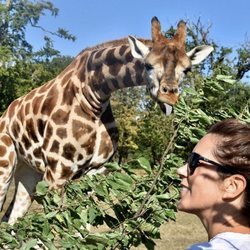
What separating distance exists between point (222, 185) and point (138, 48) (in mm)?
2846

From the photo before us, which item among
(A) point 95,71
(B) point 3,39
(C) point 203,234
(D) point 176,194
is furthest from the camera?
(B) point 3,39

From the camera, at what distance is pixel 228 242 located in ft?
4.99

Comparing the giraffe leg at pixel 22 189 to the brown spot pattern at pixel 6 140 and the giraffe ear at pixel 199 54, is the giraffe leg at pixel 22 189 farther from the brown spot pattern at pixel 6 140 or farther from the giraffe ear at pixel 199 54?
the giraffe ear at pixel 199 54

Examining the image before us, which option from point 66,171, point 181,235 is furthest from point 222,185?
point 181,235

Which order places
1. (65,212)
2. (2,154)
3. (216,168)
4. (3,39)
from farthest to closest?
(3,39), (2,154), (65,212), (216,168)

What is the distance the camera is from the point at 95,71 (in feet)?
15.6

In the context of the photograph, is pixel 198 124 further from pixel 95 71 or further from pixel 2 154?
pixel 2 154

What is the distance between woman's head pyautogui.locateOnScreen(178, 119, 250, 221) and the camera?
1.62m

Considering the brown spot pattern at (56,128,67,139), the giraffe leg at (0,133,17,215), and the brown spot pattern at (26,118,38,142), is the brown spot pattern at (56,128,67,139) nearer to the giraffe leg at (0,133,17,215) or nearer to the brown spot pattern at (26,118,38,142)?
the brown spot pattern at (26,118,38,142)

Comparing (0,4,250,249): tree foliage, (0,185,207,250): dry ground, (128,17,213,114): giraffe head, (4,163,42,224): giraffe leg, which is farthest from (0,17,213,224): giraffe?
(0,185,207,250): dry ground

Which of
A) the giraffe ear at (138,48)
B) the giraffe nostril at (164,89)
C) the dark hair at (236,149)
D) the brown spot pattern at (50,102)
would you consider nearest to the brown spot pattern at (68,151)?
the brown spot pattern at (50,102)

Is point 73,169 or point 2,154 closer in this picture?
point 73,169

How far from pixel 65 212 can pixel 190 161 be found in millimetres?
810

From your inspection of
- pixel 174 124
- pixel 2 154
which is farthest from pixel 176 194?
pixel 2 154
